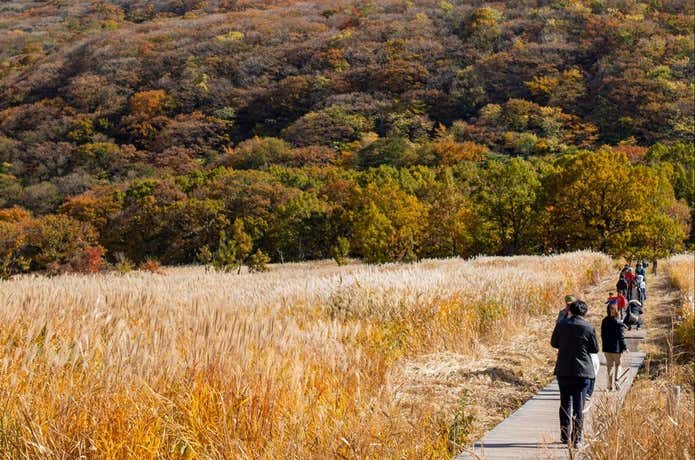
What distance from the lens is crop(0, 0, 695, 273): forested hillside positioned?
47.9 m

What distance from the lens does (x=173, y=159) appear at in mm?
101938

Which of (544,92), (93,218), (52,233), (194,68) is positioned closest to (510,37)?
(544,92)

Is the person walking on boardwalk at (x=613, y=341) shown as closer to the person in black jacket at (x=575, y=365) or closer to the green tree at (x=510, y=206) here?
the person in black jacket at (x=575, y=365)

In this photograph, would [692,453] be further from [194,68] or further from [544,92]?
[194,68]

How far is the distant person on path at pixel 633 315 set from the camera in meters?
14.4

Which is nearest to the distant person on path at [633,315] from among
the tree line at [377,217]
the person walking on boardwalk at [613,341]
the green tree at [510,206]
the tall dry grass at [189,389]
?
the person walking on boardwalk at [613,341]

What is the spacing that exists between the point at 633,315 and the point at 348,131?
9498 cm

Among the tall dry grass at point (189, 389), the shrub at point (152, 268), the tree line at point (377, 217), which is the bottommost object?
the tree line at point (377, 217)

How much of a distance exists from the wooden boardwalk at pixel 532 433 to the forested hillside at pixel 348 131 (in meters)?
28.4

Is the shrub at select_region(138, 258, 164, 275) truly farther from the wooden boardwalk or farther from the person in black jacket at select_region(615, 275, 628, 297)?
the wooden boardwalk

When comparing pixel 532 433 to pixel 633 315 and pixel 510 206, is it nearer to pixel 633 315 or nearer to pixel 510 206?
pixel 633 315

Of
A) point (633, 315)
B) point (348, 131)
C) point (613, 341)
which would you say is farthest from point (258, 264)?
point (348, 131)

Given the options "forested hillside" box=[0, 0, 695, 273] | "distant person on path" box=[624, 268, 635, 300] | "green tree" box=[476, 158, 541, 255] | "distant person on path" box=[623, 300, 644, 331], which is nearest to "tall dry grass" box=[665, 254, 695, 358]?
"distant person on path" box=[623, 300, 644, 331]

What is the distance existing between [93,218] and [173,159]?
4184 cm
